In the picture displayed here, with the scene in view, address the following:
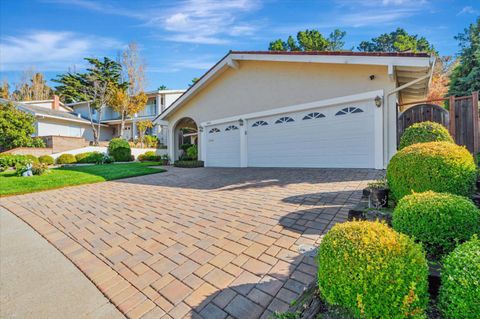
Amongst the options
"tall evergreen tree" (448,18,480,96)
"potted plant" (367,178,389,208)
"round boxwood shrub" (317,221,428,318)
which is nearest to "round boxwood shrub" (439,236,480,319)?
"round boxwood shrub" (317,221,428,318)

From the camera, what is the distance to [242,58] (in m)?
10.4

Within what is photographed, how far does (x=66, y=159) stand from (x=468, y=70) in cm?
2796

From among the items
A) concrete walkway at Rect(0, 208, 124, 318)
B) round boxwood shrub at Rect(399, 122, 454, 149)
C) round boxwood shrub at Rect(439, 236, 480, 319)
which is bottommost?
concrete walkway at Rect(0, 208, 124, 318)

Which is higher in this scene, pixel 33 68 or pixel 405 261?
pixel 33 68

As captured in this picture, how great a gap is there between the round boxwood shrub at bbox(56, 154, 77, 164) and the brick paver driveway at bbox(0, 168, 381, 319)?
1341 centimetres

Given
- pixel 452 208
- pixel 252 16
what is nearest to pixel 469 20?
pixel 252 16

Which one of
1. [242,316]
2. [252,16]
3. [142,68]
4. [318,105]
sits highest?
[142,68]

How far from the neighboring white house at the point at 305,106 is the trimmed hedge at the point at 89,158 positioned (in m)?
10.1

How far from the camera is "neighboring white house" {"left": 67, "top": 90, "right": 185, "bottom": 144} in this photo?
87.3ft

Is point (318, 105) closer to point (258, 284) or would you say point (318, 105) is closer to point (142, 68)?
point (258, 284)

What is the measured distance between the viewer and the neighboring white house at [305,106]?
7312mm

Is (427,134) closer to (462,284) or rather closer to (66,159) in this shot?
(462,284)

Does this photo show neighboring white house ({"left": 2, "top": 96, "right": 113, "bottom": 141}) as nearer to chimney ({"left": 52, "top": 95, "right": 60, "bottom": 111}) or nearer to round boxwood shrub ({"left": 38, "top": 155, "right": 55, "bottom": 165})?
chimney ({"left": 52, "top": 95, "right": 60, "bottom": 111})

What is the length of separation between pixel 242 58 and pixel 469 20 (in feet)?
57.5
